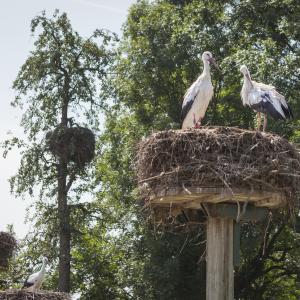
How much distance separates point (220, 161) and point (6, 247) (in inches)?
364

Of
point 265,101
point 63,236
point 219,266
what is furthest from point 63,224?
point 219,266

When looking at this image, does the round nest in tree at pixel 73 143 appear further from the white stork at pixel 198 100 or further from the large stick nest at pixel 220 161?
the large stick nest at pixel 220 161

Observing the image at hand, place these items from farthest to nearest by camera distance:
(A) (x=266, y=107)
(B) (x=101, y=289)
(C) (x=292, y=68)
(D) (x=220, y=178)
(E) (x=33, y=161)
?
1. (B) (x=101, y=289)
2. (E) (x=33, y=161)
3. (C) (x=292, y=68)
4. (A) (x=266, y=107)
5. (D) (x=220, y=178)

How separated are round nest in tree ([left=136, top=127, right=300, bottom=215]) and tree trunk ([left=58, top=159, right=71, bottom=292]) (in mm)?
10278

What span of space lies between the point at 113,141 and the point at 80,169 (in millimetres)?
2543

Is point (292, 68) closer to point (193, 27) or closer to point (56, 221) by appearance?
point (193, 27)

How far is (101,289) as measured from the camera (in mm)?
23016

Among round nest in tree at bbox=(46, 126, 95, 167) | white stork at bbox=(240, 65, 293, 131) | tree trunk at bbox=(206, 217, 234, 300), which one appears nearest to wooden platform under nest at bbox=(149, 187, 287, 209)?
tree trunk at bbox=(206, 217, 234, 300)

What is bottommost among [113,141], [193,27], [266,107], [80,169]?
[266,107]

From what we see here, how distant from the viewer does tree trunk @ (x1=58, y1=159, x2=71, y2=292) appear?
2066 cm

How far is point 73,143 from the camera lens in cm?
1970

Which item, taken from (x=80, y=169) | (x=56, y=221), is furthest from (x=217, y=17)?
(x=56, y=221)

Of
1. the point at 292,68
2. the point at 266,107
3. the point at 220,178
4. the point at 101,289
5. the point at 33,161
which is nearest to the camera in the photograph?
the point at 220,178

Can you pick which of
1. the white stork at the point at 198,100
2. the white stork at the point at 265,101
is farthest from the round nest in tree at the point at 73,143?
the white stork at the point at 265,101
